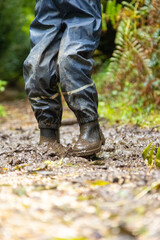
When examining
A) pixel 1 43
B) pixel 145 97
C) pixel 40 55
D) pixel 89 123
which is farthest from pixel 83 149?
pixel 1 43

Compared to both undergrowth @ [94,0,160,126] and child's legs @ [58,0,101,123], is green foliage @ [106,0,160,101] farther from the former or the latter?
child's legs @ [58,0,101,123]

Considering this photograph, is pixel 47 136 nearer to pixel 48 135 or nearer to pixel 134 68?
pixel 48 135

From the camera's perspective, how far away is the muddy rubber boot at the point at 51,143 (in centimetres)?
238

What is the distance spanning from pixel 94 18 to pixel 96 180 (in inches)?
52.7

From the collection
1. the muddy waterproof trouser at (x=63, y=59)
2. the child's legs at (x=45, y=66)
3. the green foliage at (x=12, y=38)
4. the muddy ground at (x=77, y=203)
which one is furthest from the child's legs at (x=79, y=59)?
the green foliage at (x=12, y=38)

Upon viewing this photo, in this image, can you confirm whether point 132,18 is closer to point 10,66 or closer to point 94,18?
point 94,18

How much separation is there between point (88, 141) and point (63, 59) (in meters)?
0.58

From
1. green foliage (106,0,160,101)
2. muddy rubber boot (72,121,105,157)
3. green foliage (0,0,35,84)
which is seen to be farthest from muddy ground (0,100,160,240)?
green foliage (0,0,35,84)

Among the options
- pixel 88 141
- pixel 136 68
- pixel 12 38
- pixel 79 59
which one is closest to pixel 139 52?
pixel 136 68

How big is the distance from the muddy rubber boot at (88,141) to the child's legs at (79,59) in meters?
0.05

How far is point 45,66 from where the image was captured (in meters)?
2.36

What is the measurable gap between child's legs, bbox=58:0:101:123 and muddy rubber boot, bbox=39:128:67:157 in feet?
0.89

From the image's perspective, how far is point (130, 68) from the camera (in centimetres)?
464

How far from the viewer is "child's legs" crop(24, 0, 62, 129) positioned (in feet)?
7.80
